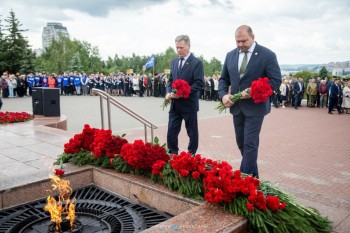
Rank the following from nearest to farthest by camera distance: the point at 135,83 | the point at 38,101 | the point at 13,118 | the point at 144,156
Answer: the point at 144,156
the point at 13,118
the point at 38,101
the point at 135,83

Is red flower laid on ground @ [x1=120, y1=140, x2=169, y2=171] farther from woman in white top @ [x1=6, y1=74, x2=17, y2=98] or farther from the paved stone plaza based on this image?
woman in white top @ [x1=6, y1=74, x2=17, y2=98]

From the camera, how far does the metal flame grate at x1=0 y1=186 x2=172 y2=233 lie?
3.29 m

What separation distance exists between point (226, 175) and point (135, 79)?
80.2ft

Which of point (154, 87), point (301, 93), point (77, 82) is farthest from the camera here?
point (77, 82)

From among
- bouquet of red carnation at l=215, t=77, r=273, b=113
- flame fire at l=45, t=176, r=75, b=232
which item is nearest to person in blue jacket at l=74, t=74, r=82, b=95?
flame fire at l=45, t=176, r=75, b=232

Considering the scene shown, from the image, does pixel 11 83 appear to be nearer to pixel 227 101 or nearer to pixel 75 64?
pixel 227 101

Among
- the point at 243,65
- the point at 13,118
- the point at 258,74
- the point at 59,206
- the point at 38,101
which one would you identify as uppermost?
the point at 243,65

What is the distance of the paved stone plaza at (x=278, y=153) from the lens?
13.7 ft

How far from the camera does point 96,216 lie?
11.7 ft

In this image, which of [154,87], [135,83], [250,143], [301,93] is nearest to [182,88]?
[250,143]

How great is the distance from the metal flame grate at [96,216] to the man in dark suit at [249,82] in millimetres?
1281

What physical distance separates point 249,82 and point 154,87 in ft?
73.9

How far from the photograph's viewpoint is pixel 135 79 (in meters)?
27.0

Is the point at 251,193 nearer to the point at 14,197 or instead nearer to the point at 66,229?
the point at 66,229
